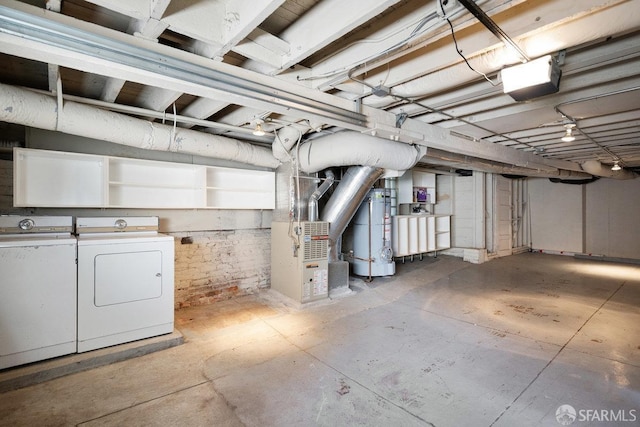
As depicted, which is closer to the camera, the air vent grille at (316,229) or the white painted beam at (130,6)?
the white painted beam at (130,6)

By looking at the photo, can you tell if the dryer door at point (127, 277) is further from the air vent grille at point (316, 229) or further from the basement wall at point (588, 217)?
the basement wall at point (588, 217)

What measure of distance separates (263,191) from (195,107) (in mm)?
1620

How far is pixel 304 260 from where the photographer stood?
376 centimetres

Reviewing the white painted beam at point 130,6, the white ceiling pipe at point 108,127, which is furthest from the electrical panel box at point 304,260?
the white painted beam at point 130,6

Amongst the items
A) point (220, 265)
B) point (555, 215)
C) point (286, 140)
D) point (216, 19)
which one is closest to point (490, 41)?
point (216, 19)

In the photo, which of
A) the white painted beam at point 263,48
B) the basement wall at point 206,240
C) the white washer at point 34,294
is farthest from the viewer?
the basement wall at point 206,240

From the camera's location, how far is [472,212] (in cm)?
697

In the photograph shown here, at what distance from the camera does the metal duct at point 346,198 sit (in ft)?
13.3

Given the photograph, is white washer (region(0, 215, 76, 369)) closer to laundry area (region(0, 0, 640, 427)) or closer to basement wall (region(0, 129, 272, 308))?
laundry area (region(0, 0, 640, 427))

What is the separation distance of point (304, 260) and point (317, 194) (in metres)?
0.96

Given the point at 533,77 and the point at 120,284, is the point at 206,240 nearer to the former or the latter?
the point at 120,284

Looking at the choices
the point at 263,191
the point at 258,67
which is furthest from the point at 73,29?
the point at 263,191

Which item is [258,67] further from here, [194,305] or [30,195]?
[194,305]

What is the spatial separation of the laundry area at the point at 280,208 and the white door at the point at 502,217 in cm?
228
